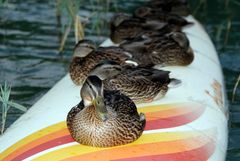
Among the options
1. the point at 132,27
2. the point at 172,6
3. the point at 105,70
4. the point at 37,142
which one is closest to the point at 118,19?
the point at 132,27

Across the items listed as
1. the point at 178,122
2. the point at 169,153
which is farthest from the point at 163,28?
the point at 169,153

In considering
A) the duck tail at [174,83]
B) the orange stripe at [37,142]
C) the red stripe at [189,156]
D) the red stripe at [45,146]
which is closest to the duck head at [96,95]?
the red stripe at [189,156]

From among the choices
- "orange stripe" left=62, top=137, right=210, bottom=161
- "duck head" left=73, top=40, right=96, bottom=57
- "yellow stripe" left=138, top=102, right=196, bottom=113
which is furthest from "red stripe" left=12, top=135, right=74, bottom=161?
"duck head" left=73, top=40, right=96, bottom=57

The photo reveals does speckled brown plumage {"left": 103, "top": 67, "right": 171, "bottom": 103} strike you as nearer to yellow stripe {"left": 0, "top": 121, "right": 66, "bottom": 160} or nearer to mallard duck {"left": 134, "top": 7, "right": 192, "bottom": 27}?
yellow stripe {"left": 0, "top": 121, "right": 66, "bottom": 160}

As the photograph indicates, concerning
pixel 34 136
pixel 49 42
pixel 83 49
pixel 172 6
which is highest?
pixel 34 136

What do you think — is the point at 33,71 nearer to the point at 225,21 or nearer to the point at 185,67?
the point at 185,67

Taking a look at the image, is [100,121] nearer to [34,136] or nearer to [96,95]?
[96,95]

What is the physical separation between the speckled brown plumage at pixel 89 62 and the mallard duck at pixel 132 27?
152 centimetres

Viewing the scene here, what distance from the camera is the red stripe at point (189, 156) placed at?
6337 millimetres

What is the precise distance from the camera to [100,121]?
6.26 m

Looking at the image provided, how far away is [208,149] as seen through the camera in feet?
22.6

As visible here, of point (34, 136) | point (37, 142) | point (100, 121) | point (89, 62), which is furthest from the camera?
point (89, 62)

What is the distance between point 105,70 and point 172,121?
3.28ft

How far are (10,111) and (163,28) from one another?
98.6 inches
